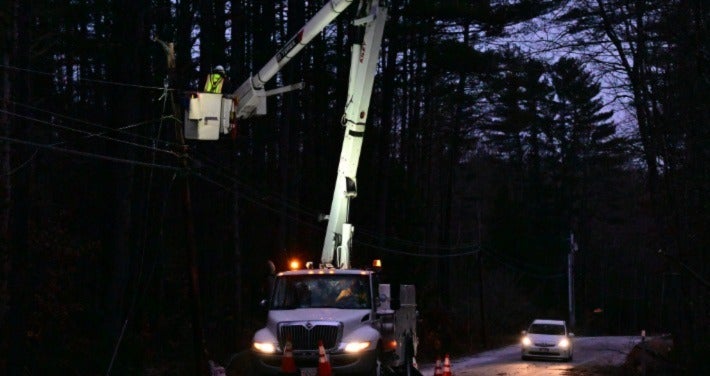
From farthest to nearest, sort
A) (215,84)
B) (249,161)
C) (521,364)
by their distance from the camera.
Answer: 1. (249,161)
2. (521,364)
3. (215,84)

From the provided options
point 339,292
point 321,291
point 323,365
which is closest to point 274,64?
point 321,291

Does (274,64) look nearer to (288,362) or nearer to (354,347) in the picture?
(354,347)

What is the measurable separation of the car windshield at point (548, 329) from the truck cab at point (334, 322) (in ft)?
61.1

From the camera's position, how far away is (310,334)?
1730cm

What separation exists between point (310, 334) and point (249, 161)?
23.3 metres

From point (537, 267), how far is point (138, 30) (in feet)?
190

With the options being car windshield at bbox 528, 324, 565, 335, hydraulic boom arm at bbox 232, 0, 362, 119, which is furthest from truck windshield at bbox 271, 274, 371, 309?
car windshield at bbox 528, 324, 565, 335

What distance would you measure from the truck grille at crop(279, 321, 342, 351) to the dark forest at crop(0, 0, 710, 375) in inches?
105

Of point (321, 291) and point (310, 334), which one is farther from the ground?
point (321, 291)

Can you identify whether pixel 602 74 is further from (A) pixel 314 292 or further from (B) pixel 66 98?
(B) pixel 66 98

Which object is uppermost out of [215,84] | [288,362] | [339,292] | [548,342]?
[215,84]

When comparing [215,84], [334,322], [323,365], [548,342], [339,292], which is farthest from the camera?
[548,342]

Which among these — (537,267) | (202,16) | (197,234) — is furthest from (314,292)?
(537,267)

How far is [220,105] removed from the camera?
67.3 feet
